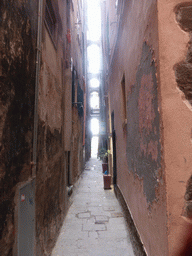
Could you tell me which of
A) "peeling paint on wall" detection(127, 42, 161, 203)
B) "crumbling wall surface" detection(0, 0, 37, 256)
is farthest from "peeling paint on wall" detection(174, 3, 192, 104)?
"crumbling wall surface" detection(0, 0, 37, 256)

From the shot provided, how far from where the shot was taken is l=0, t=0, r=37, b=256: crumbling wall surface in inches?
63.5

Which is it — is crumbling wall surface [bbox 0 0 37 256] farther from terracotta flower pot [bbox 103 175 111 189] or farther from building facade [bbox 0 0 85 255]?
terracotta flower pot [bbox 103 175 111 189]

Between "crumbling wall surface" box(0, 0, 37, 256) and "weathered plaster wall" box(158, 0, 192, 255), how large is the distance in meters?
1.52

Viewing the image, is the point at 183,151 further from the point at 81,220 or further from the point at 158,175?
the point at 81,220

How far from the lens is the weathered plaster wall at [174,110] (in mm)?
1582

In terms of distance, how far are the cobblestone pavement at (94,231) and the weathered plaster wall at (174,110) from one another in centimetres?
219

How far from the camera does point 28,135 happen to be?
2.28 meters

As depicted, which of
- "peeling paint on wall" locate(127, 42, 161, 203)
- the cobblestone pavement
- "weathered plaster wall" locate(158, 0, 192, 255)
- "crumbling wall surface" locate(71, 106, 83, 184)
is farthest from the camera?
"crumbling wall surface" locate(71, 106, 83, 184)

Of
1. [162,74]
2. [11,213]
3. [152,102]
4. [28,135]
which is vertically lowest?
[11,213]

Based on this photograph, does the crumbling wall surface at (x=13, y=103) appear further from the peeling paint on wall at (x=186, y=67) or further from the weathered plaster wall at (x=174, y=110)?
the peeling paint on wall at (x=186, y=67)

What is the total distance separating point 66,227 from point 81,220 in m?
0.51

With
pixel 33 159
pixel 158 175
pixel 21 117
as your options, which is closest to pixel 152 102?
pixel 158 175

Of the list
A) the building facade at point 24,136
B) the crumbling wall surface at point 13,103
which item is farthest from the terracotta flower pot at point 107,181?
the crumbling wall surface at point 13,103

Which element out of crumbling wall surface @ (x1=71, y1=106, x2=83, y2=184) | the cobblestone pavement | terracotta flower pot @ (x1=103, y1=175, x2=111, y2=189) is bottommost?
the cobblestone pavement
